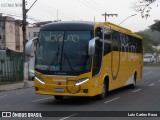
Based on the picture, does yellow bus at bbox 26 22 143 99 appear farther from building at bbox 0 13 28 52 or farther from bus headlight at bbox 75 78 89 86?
building at bbox 0 13 28 52

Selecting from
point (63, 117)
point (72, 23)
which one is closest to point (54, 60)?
point (72, 23)

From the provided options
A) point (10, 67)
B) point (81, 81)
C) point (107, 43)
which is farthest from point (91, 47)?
point (10, 67)

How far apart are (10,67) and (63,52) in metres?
19.4

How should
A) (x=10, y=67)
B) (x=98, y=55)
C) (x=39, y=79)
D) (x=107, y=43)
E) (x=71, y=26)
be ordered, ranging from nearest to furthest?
(x=39, y=79) → (x=71, y=26) → (x=98, y=55) → (x=107, y=43) → (x=10, y=67)

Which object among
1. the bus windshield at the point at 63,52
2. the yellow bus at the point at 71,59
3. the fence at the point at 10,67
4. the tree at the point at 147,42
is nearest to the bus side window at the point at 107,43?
the yellow bus at the point at 71,59

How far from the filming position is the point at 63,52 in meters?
16.3

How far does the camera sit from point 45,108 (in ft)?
49.6

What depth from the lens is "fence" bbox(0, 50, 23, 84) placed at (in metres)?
Result: 33.9

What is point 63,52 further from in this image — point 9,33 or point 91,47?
point 9,33

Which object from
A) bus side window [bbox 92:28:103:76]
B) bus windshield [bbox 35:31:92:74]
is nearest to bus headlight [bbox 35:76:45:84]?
bus windshield [bbox 35:31:92:74]

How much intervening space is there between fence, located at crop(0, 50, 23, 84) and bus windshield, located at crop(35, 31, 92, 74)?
17.6 m

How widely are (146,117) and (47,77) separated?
Answer: 16.0 ft

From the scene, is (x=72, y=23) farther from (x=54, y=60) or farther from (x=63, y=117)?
(x=63, y=117)

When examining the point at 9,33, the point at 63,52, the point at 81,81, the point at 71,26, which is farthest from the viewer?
the point at 9,33
